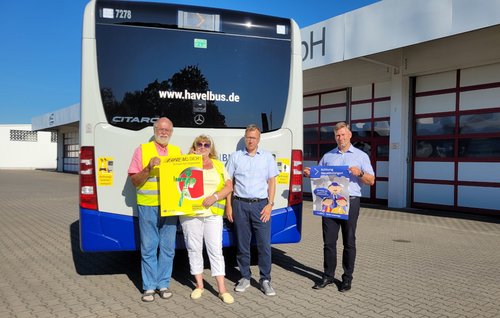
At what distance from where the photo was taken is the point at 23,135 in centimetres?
4891

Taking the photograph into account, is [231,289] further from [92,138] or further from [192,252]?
[92,138]

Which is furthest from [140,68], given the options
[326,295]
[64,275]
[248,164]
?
[326,295]

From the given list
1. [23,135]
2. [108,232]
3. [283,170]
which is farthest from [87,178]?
[23,135]

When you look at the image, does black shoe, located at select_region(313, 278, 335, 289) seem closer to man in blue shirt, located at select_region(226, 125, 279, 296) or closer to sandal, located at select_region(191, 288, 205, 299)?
man in blue shirt, located at select_region(226, 125, 279, 296)

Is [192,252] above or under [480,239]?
above

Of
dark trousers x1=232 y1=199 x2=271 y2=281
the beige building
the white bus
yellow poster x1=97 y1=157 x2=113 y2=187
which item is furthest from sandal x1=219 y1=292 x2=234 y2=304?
the beige building

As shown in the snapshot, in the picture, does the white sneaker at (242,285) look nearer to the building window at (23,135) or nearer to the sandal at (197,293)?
the sandal at (197,293)

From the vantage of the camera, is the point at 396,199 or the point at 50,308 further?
the point at 396,199

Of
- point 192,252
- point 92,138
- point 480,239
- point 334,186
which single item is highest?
point 92,138

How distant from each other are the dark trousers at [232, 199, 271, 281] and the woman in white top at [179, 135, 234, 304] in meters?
0.20

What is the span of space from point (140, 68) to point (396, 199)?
954 centimetres

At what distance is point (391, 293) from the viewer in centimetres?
458

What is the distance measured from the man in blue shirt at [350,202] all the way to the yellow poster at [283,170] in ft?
1.36

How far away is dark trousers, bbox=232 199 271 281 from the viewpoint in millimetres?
4359
